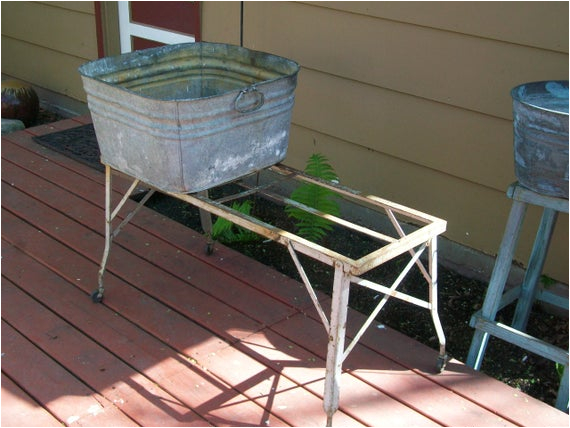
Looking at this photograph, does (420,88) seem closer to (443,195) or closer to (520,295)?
(443,195)

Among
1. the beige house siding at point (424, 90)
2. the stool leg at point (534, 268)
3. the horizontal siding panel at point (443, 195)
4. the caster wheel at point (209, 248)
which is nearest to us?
the stool leg at point (534, 268)

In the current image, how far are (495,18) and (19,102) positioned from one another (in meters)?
3.49

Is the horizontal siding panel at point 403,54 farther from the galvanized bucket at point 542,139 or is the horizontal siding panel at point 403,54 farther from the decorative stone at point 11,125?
the decorative stone at point 11,125

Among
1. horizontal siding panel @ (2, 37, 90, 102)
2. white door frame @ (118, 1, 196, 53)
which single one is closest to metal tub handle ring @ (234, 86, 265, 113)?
white door frame @ (118, 1, 196, 53)

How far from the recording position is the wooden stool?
2305 mm

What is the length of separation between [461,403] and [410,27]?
1626mm

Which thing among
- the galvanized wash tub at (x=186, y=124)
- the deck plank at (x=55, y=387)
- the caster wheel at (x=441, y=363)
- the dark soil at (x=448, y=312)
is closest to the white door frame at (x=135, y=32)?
the dark soil at (x=448, y=312)

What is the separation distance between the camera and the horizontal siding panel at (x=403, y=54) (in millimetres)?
2801

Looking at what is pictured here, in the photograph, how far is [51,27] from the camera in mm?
5125

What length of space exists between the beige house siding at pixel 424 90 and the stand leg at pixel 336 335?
1.32 m

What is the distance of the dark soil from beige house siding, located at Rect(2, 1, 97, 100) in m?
1.98

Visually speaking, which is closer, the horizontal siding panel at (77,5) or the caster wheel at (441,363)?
the caster wheel at (441,363)

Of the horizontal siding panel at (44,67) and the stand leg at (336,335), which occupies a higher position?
the stand leg at (336,335)

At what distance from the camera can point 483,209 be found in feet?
10.1
